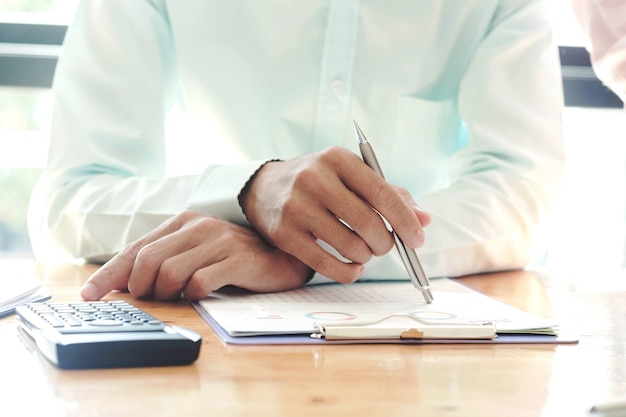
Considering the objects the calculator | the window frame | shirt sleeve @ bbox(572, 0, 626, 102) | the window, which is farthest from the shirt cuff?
the window frame

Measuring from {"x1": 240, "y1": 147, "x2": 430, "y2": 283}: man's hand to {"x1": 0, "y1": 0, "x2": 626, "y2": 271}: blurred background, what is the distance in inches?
42.1

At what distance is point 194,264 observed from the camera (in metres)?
0.83

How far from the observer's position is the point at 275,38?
131 centimetres

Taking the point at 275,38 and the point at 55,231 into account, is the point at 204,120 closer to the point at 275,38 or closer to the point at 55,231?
the point at 275,38

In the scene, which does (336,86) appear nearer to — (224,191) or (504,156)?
(504,156)

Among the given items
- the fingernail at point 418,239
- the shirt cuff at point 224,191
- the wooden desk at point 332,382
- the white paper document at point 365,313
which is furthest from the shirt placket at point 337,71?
the wooden desk at point 332,382

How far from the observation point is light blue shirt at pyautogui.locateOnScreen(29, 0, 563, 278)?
1243 mm

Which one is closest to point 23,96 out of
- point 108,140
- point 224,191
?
point 108,140

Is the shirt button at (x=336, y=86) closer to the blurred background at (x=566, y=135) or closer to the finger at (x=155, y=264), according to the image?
the finger at (x=155, y=264)

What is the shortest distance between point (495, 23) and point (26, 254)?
1.47 metres

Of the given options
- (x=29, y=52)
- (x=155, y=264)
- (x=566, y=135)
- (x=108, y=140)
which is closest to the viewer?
(x=155, y=264)

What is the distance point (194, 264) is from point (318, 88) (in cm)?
54

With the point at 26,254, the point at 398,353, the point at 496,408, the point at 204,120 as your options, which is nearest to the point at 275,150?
the point at 204,120

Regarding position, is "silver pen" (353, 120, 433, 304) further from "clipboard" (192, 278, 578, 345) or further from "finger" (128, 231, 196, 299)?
"finger" (128, 231, 196, 299)
